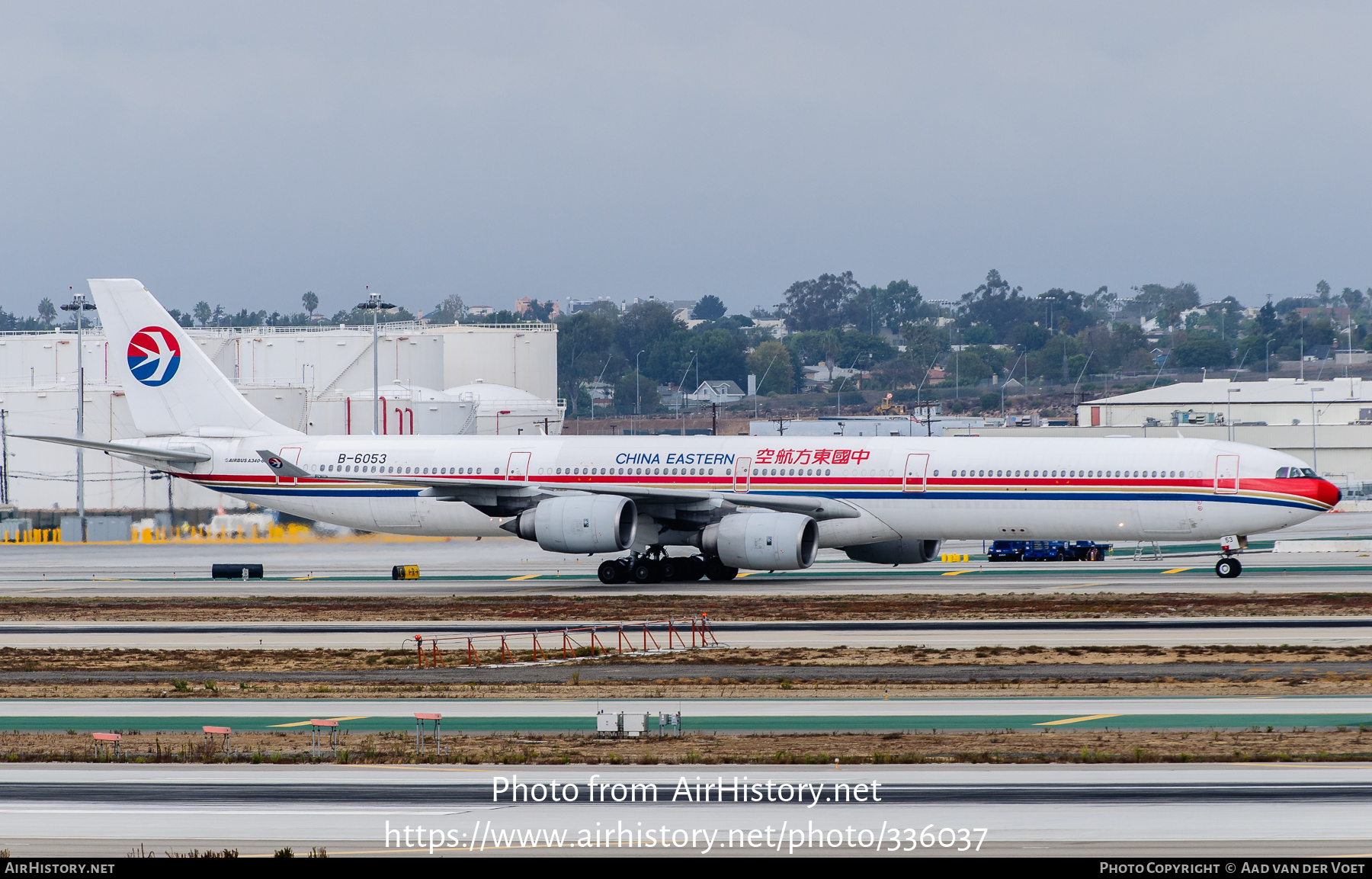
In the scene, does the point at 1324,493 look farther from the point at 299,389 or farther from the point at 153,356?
the point at 299,389

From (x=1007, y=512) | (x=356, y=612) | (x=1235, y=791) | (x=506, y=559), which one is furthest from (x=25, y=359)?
(x=1235, y=791)

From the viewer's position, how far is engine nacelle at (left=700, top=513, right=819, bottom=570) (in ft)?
148

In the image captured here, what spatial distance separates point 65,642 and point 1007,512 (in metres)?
25.9

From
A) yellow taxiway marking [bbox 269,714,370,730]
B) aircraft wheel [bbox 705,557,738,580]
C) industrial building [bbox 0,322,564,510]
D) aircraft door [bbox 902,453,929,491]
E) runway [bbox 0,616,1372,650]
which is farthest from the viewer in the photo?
industrial building [bbox 0,322,564,510]

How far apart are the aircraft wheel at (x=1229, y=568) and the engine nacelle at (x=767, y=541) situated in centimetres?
1217

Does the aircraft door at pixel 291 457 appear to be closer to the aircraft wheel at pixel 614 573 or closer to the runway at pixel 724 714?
the aircraft wheel at pixel 614 573

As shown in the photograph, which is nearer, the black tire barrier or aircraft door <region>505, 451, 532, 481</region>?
aircraft door <region>505, 451, 532, 481</region>

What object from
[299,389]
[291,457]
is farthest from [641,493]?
[299,389]

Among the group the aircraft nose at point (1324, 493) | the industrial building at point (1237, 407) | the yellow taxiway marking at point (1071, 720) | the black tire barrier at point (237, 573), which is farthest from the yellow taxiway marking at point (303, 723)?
the industrial building at point (1237, 407)

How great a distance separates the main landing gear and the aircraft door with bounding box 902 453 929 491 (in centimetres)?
615

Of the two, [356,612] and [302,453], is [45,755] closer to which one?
[356,612]

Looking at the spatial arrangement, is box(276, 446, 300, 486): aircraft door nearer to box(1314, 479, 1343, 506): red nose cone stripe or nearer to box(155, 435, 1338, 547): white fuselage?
box(155, 435, 1338, 547): white fuselage

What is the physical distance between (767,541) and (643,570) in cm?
529

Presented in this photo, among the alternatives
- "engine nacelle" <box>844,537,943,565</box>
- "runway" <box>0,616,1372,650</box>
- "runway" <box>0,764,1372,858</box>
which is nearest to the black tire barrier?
"runway" <box>0,616,1372,650</box>
